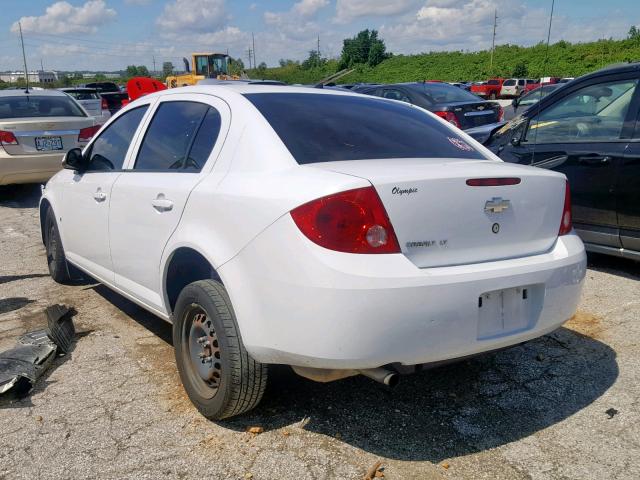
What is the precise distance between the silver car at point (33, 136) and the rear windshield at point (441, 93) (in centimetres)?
587

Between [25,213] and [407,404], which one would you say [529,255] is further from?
[25,213]

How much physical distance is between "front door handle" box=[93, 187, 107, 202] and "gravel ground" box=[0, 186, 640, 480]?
3.07ft

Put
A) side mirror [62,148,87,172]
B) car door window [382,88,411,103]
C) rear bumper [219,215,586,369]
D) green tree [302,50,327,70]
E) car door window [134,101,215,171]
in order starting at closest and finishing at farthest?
rear bumper [219,215,586,369]
car door window [134,101,215,171]
side mirror [62,148,87,172]
car door window [382,88,411,103]
green tree [302,50,327,70]

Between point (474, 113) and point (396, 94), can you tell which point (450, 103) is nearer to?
point (474, 113)

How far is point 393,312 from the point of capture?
2.37 meters

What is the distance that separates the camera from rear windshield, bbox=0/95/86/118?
352 inches

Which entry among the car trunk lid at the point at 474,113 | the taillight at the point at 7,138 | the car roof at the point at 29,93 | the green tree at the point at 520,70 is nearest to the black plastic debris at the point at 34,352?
the taillight at the point at 7,138

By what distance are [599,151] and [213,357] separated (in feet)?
12.4

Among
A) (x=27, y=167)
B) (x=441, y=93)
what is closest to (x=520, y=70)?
(x=441, y=93)

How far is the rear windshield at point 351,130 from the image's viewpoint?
2.93m

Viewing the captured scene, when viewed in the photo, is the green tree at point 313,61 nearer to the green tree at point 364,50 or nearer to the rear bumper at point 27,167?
the green tree at point 364,50

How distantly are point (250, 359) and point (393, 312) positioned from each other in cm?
74

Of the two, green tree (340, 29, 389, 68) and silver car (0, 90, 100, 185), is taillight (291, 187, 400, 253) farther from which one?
green tree (340, 29, 389, 68)

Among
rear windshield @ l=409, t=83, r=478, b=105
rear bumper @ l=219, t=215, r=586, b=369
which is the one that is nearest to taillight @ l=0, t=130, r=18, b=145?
rear windshield @ l=409, t=83, r=478, b=105
